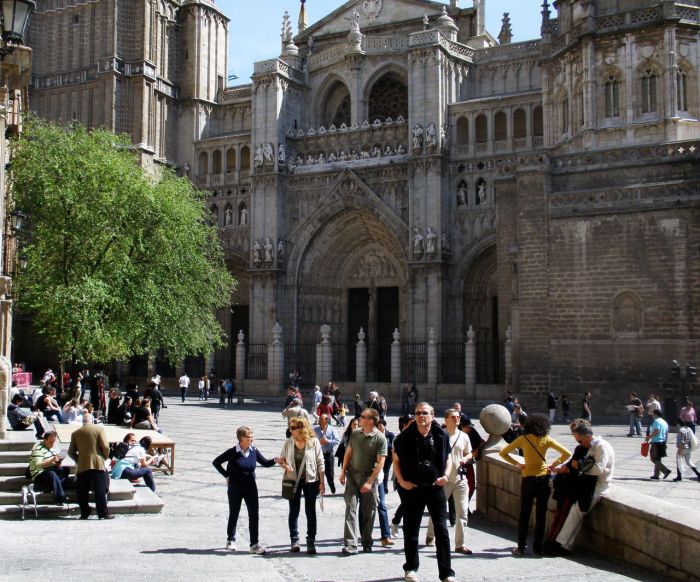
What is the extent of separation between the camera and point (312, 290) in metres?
38.0

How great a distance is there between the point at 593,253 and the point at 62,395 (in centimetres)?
1488

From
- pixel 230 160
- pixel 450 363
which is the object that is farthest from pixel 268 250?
pixel 450 363

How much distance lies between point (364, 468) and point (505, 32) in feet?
111

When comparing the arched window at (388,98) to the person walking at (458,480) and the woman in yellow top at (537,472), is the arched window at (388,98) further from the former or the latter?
the woman in yellow top at (537,472)

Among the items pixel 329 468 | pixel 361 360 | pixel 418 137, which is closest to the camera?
pixel 329 468

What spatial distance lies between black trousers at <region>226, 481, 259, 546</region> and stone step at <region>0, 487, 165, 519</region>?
2422 mm

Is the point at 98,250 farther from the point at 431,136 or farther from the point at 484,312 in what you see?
the point at 484,312

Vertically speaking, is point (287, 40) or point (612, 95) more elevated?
point (287, 40)

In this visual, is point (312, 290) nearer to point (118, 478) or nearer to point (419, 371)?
point (419, 371)

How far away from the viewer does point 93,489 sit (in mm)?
9742

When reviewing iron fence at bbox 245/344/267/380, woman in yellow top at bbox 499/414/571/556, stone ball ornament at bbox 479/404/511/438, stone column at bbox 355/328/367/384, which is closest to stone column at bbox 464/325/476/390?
stone column at bbox 355/328/367/384

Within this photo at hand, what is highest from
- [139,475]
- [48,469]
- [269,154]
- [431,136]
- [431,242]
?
[269,154]

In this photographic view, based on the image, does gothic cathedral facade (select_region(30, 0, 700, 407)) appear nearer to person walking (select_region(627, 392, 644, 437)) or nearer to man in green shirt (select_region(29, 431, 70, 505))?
person walking (select_region(627, 392, 644, 437))

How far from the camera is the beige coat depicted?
973 cm
